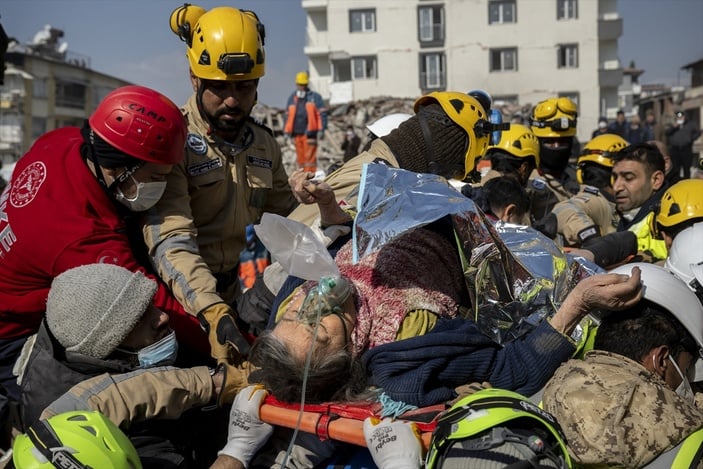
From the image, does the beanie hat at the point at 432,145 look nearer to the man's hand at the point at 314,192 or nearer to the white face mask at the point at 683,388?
the man's hand at the point at 314,192

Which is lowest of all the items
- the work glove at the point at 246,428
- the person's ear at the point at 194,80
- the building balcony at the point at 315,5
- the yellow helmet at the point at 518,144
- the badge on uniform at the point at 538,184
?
the work glove at the point at 246,428

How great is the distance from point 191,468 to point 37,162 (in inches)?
60.0

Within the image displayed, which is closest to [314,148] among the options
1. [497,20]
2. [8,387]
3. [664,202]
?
[664,202]

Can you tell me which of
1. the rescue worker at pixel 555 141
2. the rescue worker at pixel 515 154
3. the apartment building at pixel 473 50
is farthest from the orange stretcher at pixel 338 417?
the apartment building at pixel 473 50

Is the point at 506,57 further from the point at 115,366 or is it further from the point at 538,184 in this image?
the point at 115,366

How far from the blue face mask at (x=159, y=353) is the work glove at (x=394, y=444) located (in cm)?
93

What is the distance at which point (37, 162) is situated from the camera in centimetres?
327

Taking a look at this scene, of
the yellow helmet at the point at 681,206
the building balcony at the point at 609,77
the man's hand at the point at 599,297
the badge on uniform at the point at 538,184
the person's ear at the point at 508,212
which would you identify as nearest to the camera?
the man's hand at the point at 599,297

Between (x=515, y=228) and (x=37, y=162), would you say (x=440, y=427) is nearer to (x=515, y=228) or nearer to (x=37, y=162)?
(x=515, y=228)

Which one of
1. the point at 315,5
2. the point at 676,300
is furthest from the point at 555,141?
the point at 315,5

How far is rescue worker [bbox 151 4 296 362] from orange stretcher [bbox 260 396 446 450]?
833 millimetres

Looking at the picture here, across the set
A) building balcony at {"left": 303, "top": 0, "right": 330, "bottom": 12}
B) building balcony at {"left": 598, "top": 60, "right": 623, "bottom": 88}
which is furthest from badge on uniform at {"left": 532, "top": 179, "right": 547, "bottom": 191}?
building balcony at {"left": 303, "top": 0, "right": 330, "bottom": 12}

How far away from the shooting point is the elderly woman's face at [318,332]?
2.58 meters

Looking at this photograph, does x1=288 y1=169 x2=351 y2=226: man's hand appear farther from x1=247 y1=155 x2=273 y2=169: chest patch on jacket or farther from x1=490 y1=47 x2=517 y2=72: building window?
x1=490 y1=47 x2=517 y2=72: building window
